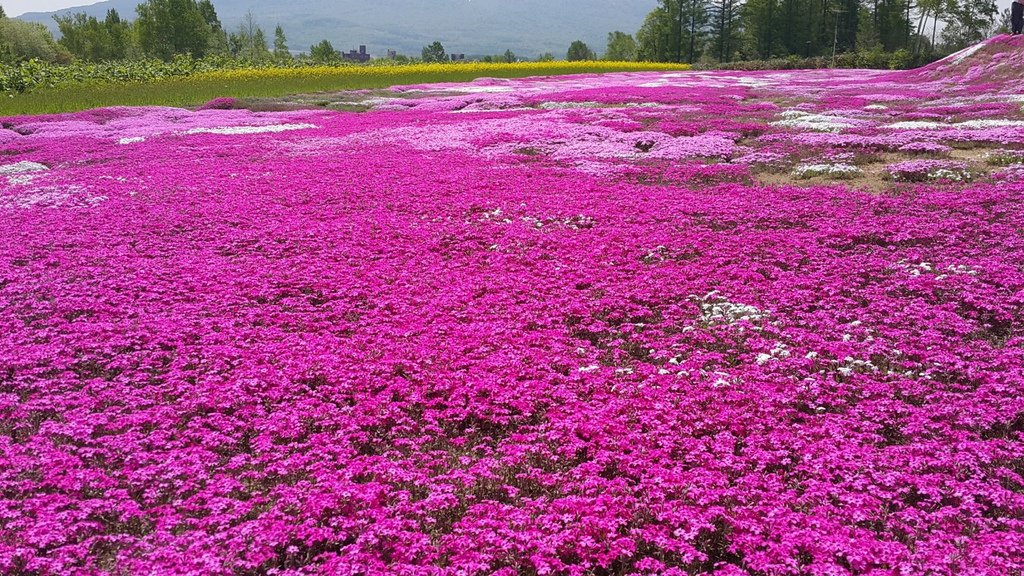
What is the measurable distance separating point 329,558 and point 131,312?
6.22m

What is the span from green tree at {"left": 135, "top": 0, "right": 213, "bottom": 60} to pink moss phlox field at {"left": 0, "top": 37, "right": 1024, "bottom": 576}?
106 metres

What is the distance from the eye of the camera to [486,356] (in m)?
8.27

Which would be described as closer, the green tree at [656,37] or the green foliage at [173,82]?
the green foliage at [173,82]

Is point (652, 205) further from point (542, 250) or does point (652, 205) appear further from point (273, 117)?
point (273, 117)

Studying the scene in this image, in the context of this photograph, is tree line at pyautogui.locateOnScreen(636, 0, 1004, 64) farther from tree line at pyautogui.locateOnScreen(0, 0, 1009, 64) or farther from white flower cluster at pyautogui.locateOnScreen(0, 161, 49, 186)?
white flower cluster at pyautogui.locateOnScreen(0, 161, 49, 186)

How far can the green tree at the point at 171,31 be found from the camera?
10544cm

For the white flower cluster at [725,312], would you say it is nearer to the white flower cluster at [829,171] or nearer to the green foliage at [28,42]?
the white flower cluster at [829,171]

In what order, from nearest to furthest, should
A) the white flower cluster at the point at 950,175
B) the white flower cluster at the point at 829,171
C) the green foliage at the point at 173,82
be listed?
the white flower cluster at the point at 950,175
the white flower cluster at the point at 829,171
the green foliage at the point at 173,82

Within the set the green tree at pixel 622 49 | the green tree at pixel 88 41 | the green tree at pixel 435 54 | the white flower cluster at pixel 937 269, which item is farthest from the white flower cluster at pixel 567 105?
the green tree at pixel 622 49

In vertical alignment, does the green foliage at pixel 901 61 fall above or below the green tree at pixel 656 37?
below

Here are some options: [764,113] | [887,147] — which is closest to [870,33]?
[764,113]

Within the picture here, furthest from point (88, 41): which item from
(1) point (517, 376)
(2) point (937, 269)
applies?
(2) point (937, 269)

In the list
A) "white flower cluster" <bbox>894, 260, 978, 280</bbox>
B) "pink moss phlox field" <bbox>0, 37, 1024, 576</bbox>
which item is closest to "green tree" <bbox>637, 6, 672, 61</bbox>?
"pink moss phlox field" <bbox>0, 37, 1024, 576</bbox>

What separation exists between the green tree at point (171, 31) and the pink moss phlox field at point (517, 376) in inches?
4177
